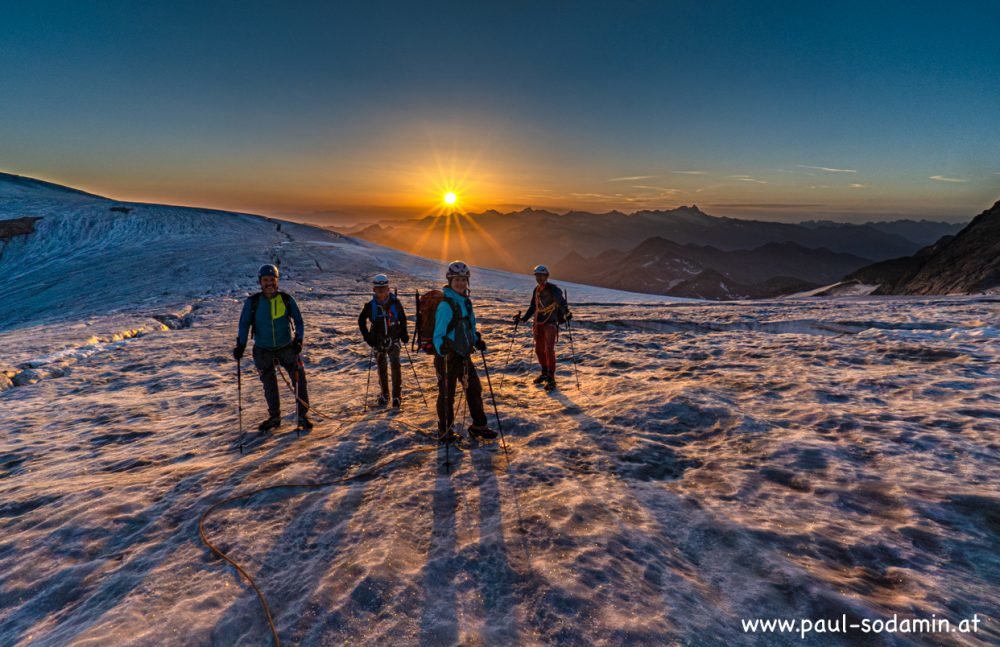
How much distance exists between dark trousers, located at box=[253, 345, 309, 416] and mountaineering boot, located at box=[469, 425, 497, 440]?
3344 mm

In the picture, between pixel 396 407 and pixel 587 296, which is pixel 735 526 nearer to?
pixel 396 407

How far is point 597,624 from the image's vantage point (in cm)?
349

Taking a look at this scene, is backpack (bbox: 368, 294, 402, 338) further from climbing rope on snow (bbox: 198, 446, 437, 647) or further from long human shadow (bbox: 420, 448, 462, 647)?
long human shadow (bbox: 420, 448, 462, 647)

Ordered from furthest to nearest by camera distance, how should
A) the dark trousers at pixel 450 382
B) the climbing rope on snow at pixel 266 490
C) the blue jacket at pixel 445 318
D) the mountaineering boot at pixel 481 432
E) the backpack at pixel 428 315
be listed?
1. the mountaineering boot at pixel 481 432
2. the backpack at pixel 428 315
3. the dark trousers at pixel 450 382
4. the blue jacket at pixel 445 318
5. the climbing rope on snow at pixel 266 490

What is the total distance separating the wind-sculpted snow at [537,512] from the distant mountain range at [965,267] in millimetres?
47859

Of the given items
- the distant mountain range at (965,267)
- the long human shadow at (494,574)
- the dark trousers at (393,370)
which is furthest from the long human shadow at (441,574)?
the distant mountain range at (965,267)

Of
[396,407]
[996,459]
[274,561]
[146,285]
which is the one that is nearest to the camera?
[274,561]

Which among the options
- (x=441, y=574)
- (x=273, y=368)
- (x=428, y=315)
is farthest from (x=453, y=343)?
(x=273, y=368)

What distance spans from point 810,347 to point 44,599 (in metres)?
16.2

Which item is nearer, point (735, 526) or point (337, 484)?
point (735, 526)

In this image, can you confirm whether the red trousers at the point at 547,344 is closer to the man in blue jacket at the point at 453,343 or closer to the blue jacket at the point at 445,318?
the man in blue jacket at the point at 453,343

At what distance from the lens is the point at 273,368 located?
Result: 8.31 m

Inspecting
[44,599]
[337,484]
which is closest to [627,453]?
[337,484]

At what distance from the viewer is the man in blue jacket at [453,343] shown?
6.81m
